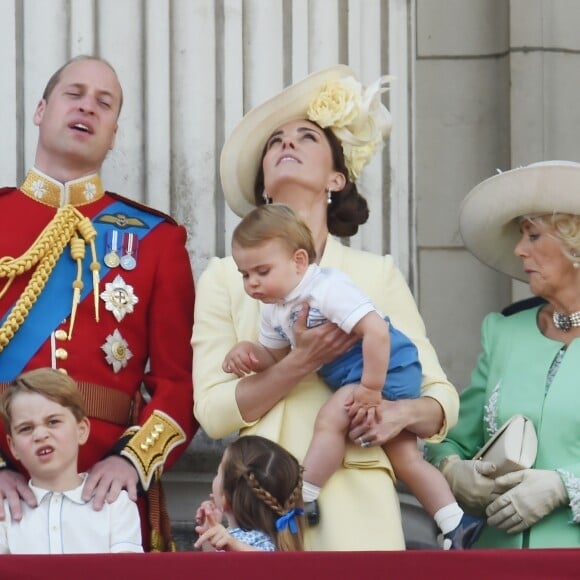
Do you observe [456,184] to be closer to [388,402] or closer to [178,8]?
A: [178,8]

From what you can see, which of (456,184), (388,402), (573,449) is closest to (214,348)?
(388,402)

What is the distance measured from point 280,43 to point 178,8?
0.28 m

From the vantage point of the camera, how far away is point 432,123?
308 inches

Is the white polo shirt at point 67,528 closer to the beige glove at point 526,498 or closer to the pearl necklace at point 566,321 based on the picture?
the beige glove at point 526,498

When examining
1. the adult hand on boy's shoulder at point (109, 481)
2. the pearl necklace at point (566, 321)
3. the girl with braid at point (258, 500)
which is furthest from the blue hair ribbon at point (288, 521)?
the pearl necklace at point (566, 321)

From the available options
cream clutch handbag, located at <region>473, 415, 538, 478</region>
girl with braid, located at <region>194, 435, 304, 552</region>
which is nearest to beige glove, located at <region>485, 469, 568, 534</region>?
cream clutch handbag, located at <region>473, 415, 538, 478</region>

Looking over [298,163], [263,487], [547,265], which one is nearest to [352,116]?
[298,163]

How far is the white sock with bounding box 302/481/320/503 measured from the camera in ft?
18.6

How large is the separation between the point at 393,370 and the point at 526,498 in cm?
43

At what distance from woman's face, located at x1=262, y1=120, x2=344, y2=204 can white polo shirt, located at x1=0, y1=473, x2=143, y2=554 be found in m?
0.94

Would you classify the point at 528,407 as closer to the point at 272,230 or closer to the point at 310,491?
the point at 310,491

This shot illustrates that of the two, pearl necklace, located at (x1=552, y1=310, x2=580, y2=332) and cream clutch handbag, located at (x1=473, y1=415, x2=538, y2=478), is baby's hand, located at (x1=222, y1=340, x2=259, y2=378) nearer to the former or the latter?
cream clutch handbag, located at (x1=473, y1=415, x2=538, y2=478)

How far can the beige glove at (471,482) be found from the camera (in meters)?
5.95

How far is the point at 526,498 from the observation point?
5875 mm
